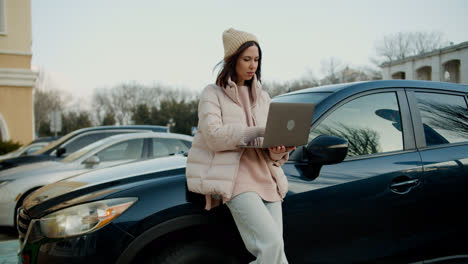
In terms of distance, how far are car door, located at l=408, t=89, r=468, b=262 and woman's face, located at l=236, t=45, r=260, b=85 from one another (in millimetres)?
1372

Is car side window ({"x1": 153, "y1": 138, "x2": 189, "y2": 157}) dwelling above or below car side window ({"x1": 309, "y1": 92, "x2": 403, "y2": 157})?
below

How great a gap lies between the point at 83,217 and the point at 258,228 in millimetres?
932

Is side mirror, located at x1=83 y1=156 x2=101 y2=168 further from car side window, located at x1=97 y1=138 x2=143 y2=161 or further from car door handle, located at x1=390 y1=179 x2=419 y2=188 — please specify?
car door handle, located at x1=390 y1=179 x2=419 y2=188

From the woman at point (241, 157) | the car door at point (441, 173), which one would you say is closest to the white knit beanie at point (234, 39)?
the woman at point (241, 157)

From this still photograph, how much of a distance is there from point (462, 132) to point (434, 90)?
39 cm

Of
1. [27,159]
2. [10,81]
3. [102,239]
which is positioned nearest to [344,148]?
[102,239]

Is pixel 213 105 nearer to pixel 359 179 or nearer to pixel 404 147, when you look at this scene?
pixel 359 179

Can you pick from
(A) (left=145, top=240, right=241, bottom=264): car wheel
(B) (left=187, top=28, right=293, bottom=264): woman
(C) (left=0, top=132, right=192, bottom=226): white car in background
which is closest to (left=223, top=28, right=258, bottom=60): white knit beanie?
(B) (left=187, top=28, right=293, bottom=264): woman

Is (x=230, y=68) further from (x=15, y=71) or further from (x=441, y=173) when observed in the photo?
(x=15, y=71)

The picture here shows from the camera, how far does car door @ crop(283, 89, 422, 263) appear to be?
7.79 feet

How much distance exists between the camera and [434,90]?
10.1 feet

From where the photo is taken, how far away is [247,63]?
2307 millimetres

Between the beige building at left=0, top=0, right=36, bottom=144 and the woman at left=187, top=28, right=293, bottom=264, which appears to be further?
the beige building at left=0, top=0, right=36, bottom=144

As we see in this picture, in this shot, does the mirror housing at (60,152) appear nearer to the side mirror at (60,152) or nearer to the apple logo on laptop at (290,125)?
the side mirror at (60,152)
